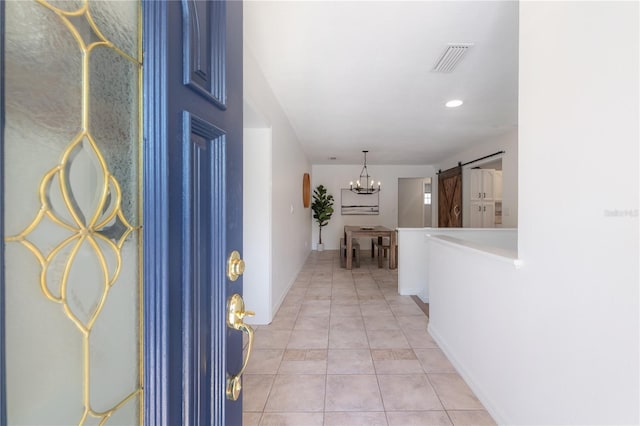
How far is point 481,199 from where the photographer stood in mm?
5812

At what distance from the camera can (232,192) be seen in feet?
2.54

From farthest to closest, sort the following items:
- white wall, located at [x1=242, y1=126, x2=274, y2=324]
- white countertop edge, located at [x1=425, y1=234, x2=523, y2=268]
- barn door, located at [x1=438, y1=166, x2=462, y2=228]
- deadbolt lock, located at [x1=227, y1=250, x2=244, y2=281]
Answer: barn door, located at [x1=438, y1=166, x2=462, y2=228], white wall, located at [x1=242, y1=126, x2=274, y2=324], white countertop edge, located at [x1=425, y1=234, x2=523, y2=268], deadbolt lock, located at [x1=227, y1=250, x2=244, y2=281]

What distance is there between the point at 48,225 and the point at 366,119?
386 cm

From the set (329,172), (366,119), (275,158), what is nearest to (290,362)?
(275,158)

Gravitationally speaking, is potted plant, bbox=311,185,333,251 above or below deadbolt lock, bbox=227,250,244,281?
above

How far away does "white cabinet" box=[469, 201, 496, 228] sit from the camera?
19.1ft

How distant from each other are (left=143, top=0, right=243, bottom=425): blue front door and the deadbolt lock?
0.01 m

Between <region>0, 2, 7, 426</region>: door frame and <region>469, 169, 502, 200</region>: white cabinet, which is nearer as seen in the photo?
<region>0, 2, 7, 426</region>: door frame

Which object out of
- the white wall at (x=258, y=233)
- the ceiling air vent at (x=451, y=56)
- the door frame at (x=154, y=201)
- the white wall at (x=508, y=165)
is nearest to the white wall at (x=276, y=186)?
the white wall at (x=258, y=233)

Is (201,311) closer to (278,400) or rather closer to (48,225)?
(48,225)

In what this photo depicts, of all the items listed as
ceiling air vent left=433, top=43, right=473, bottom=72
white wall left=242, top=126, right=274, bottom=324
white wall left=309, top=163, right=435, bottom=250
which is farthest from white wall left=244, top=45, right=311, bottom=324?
white wall left=309, top=163, right=435, bottom=250

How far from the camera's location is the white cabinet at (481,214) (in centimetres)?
582

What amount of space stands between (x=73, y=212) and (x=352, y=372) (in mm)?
2130

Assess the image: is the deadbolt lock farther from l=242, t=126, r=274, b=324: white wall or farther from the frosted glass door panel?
l=242, t=126, r=274, b=324: white wall
